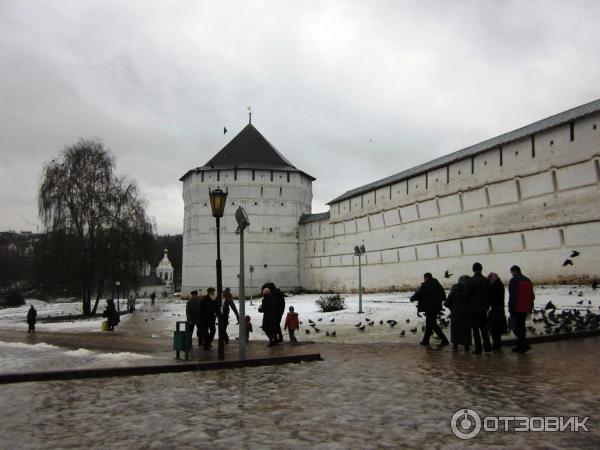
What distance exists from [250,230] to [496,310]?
111ft

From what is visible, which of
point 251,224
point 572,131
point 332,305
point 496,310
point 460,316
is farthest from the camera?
point 251,224

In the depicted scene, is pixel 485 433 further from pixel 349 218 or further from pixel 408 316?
pixel 349 218

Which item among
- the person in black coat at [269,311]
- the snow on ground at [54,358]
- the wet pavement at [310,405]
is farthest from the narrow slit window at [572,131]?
the snow on ground at [54,358]

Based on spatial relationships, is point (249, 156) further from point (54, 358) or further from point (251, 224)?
point (54, 358)

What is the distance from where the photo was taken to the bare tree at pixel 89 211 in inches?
1021

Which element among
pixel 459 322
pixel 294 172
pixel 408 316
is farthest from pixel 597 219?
pixel 294 172

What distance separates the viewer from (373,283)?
3045 cm

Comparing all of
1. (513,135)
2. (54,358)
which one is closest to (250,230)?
(513,135)

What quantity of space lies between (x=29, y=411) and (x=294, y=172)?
3879cm

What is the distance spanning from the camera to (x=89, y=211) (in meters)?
26.3

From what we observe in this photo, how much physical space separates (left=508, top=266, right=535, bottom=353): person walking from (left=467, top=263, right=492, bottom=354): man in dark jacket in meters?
0.36

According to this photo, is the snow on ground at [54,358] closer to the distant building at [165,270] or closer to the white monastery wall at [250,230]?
the white monastery wall at [250,230]

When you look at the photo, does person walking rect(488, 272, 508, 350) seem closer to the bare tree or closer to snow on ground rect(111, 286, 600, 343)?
snow on ground rect(111, 286, 600, 343)

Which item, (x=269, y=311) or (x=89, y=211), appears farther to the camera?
(x=89, y=211)
